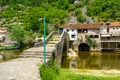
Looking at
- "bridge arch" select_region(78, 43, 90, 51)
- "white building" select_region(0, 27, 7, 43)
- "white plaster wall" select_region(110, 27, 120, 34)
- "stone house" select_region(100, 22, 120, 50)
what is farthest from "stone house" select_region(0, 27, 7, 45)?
"white plaster wall" select_region(110, 27, 120, 34)

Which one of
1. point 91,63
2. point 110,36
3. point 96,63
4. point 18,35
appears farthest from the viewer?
point 18,35

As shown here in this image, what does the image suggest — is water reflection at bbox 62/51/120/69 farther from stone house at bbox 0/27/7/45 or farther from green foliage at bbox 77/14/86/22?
stone house at bbox 0/27/7/45

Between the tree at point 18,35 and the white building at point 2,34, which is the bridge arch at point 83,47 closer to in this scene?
the tree at point 18,35

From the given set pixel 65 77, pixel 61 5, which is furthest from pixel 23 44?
pixel 65 77

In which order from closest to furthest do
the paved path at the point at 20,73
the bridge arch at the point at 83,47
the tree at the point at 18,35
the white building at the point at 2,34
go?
the paved path at the point at 20,73 < the bridge arch at the point at 83,47 < the tree at the point at 18,35 < the white building at the point at 2,34

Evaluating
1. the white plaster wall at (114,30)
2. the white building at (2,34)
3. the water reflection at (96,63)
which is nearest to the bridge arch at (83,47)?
the white plaster wall at (114,30)

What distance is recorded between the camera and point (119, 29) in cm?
7069

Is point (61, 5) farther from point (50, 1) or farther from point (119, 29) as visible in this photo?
point (119, 29)

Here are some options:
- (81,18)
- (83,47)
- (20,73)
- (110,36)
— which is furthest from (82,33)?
(20,73)

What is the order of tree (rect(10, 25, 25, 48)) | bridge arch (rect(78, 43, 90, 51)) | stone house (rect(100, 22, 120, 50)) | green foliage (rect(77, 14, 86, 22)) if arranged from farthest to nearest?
green foliage (rect(77, 14, 86, 22)) < tree (rect(10, 25, 25, 48)) < bridge arch (rect(78, 43, 90, 51)) < stone house (rect(100, 22, 120, 50))

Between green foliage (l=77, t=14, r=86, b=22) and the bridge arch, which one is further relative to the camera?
green foliage (l=77, t=14, r=86, b=22)

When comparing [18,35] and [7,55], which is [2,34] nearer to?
[18,35]

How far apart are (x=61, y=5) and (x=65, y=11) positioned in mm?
7665

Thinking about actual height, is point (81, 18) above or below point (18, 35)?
above
